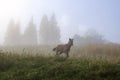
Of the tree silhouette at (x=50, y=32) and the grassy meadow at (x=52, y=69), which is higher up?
the tree silhouette at (x=50, y=32)

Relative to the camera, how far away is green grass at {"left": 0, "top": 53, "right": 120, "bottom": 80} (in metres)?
12.6

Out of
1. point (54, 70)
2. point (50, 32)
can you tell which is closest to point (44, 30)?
point (50, 32)

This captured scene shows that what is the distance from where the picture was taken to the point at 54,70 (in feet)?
44.3

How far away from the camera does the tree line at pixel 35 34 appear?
7994cm

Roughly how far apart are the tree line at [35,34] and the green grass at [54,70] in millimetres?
63736

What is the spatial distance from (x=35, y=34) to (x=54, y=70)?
68609 mm

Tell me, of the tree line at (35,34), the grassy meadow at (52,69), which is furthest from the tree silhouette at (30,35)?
the grassy meadow at (52,69)

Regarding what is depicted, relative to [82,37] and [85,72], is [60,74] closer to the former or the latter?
[85,72]

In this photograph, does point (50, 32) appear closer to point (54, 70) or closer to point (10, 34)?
point (10, 34)

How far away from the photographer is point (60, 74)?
42.6 ft

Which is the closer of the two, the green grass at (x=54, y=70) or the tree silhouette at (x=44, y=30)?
the green grass at (x=54, y=70)

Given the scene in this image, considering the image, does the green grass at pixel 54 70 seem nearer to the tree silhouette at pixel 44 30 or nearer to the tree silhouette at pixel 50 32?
the tree silhouette at pixel 50 32

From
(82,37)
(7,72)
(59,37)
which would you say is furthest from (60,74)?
(59,37)

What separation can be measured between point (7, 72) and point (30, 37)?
66.4 meters
